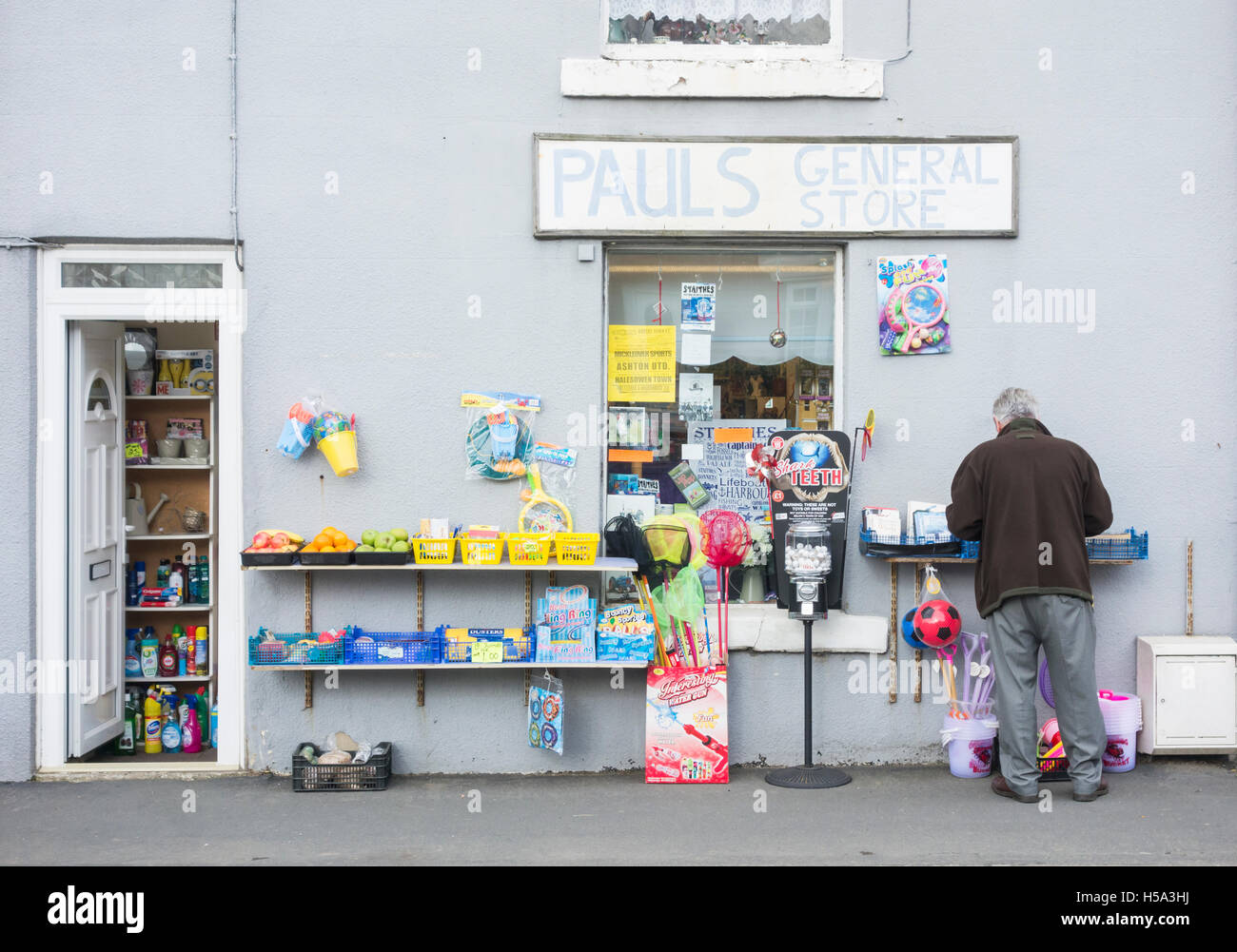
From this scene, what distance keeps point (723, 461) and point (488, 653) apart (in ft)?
5.95

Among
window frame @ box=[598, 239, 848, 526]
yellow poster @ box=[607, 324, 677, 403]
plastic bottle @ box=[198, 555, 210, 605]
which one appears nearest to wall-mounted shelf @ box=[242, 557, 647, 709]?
window frame @ box=[598, 239, 848, 526]

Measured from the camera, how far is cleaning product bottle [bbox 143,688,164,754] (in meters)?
7.42

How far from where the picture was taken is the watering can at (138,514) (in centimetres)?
782

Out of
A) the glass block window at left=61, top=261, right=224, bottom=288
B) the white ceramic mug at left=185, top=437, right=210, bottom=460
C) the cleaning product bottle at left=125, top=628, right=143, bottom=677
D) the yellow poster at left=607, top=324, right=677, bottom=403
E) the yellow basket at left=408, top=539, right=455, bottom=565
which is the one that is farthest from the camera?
the white ceramic mug at left=185, top=437, right=210, bottom=460

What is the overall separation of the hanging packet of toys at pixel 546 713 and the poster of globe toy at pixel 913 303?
107 inches

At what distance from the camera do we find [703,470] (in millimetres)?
7043

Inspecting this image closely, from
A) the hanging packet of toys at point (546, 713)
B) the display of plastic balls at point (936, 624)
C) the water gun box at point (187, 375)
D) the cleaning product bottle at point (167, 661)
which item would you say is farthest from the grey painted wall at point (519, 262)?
the water gun box at point (187, 375)

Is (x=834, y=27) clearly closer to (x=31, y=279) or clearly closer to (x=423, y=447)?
(x=423, y=447)

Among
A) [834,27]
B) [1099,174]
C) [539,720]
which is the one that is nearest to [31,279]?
[539,720]

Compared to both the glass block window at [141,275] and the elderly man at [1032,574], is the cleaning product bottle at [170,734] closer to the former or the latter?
the glass block window at [141,275]

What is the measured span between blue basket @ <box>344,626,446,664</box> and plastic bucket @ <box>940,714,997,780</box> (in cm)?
291

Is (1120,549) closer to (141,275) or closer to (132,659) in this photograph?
(141,275)

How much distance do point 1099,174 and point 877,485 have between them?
221cm

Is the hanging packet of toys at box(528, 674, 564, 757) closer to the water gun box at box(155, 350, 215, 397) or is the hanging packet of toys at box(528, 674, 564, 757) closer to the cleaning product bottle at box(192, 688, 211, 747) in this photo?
the cleaning product bottle at box(192, 688, 211, 747)
